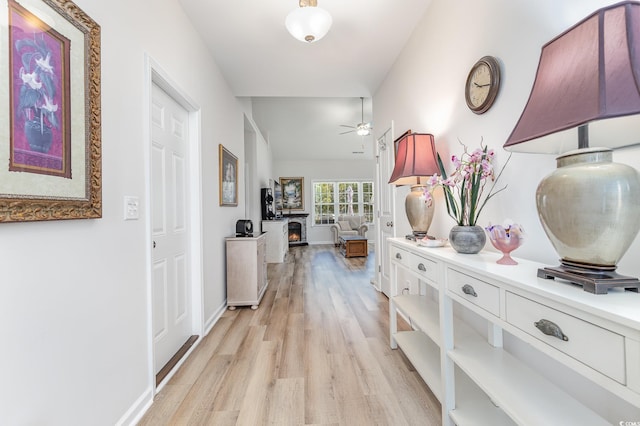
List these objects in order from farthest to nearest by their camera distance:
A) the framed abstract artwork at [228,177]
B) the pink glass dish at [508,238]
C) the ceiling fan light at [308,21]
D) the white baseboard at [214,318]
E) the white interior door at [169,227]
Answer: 1. the framed abstract artwork at [228,177]
2. the white baseboard at [214,318]
3. the white interior door at [169,227]
4. the ceiling fan light at [308,21]
5. the pink glass dish at [508,238]

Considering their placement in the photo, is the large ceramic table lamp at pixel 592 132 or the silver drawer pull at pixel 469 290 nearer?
the large ceramic table lamp at pixel 592 132

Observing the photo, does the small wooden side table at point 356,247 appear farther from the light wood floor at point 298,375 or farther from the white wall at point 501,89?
the white wall at point 501,89

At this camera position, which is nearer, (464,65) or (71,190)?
(71,190)

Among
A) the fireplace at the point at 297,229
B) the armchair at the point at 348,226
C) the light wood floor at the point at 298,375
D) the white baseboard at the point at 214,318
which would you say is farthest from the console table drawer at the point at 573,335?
the fireplace at the point at 297,229

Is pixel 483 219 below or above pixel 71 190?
below

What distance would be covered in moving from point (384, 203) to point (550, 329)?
268cm

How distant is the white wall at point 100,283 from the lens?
36.2 inches

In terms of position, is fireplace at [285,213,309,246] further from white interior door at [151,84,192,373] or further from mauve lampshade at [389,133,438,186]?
mauve lampshade at [389,133,438,186]

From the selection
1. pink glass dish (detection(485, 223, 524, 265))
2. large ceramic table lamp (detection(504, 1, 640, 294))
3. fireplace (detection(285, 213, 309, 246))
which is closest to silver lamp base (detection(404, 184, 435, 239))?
pink glass dish (detection(485, 223, 524, 265))

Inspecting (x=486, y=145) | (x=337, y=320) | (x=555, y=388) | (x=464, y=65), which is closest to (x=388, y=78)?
(x=464, y=65)

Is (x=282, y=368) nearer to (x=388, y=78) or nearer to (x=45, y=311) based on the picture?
(x=45, y=311)

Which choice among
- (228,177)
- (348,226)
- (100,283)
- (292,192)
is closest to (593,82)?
(100,283)

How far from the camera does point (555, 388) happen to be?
3.43 ft

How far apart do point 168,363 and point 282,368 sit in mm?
818
